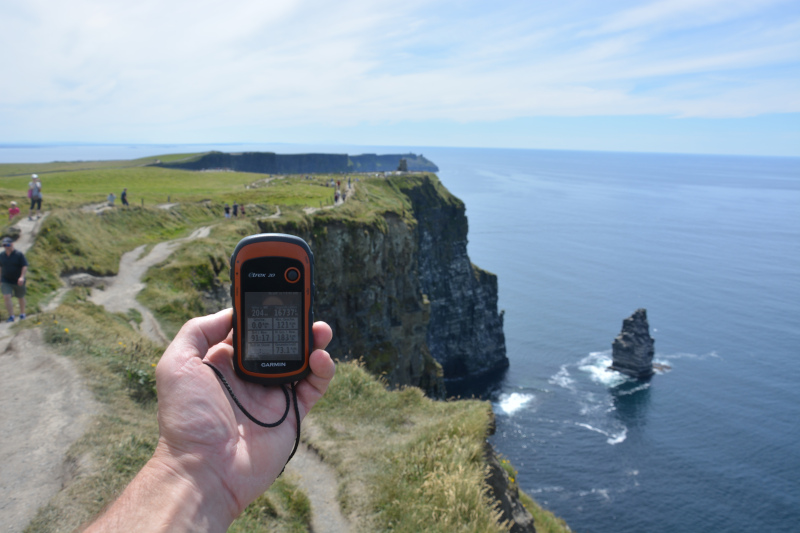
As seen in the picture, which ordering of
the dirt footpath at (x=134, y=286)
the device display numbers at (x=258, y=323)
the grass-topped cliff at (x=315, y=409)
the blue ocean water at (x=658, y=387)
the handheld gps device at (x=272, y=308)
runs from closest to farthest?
the handheld gps device at (x=272, y=308) → the device display numbers at (x=258, y=323) → the grass-topped cliff at (x=315, y=409) → the dirt footpath at (x=134, y=286) → the blue ocean water at (x=658, y=387)

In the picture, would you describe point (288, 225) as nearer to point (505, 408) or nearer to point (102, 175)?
point (505, 408)

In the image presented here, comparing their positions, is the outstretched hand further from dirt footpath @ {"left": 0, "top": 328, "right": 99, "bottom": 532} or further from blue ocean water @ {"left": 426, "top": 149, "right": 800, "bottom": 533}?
blue ocean water @ {"left": 426, "top": 149, "right": 800, "bottom": 533}

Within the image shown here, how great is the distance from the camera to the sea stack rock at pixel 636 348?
69.6 metres

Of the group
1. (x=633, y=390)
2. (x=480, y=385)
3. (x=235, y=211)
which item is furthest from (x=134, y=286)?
(x=633, y=390)

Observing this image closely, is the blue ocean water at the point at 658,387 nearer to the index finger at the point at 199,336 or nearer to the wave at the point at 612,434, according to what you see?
the wave at the point at 612,434

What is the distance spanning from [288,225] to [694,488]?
1680 inches

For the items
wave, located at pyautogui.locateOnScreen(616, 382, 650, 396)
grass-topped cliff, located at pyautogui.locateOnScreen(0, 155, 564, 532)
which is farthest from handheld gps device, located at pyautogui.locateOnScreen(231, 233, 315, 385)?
wave, located at pyautogui.locateOnScreen(616, 382, 650, 396)

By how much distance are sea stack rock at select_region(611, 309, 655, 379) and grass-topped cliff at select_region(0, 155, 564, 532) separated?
4257cm

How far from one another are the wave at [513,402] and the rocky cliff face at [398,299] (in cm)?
1078

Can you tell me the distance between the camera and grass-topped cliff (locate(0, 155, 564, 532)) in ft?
31.0

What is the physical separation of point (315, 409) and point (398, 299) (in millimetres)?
35893

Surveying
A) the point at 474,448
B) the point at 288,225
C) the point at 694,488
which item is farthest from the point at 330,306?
the point at 694,488

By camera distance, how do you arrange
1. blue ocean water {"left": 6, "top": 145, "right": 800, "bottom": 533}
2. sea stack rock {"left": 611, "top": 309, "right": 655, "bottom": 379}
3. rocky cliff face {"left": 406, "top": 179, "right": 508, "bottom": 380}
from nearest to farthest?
1. blue ocean water {"left": 6, "top": 145, "right": 800, "bottom": 533}
2. sea stack rock {"left": 611, "top": 309, "right": 655, "bottom": 379}
3. rocky cliff face {"left": 406, "top": 179, "right": 508, "bottom": 380}

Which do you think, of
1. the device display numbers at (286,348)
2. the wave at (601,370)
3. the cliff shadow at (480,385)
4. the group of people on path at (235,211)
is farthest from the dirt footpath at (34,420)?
the wave at (601,370)
